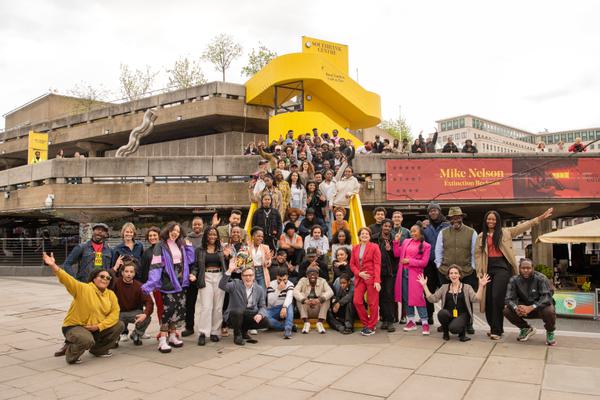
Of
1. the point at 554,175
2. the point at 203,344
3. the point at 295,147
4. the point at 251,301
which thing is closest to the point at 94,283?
the point at 203,344

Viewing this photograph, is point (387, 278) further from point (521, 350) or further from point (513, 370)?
point (513, 370)

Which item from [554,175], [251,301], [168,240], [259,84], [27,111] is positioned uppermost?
[27,111]

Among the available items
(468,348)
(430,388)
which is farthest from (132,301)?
(468,348)

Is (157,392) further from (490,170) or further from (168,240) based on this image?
(490,170)

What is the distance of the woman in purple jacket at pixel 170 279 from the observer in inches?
247

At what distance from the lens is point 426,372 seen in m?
4.98

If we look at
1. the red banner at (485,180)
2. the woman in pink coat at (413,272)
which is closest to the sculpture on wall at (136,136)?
the red banner at (485,180)

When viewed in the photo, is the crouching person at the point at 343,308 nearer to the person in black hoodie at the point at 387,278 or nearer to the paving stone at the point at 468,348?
the person in black hoodie at the point at 387,278

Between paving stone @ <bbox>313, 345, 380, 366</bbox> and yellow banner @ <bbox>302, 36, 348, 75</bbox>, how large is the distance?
58.3 ft

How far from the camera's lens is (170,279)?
20.8ft

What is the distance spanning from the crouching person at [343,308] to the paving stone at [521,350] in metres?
2.20

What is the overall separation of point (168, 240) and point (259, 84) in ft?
52.6

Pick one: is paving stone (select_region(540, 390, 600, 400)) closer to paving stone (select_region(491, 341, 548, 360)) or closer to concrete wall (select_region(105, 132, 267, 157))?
paving stone (select_region(491, 341, 548, 360))

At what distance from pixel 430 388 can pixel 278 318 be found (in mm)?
3263
